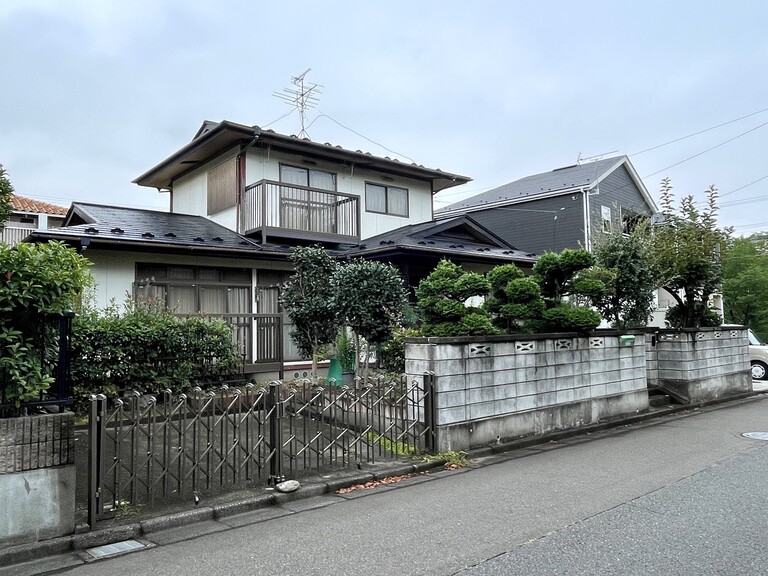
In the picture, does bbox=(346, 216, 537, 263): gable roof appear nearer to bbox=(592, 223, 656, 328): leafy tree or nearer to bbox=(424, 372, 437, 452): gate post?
bbox=(592, 223, 656, 328): leafy tree

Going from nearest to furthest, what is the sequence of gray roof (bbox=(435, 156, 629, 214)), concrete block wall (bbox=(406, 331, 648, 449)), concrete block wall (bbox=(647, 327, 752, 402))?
concrete block wall (bbox=(406, 331, 648, 449)) → concrete block wall (bbox=(647, 327, 752, 402)) → gray roof (bbox=(435, 156, 629, 214))

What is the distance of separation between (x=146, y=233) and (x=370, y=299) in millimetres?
5168

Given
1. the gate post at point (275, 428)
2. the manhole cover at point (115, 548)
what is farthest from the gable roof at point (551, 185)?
the manhole cover at point (115, 548)

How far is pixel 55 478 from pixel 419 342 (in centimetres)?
430

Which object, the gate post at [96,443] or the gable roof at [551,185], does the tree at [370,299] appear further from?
the gable roof at [551,185]

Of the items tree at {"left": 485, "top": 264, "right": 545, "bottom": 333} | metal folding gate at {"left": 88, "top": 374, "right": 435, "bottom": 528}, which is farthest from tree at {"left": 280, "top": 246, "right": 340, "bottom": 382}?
metal folding gate at {"left": 88, "top": 374, "right": 435, "bottom": 528}

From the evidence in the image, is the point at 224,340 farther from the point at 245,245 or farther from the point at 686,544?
the point at 686,544

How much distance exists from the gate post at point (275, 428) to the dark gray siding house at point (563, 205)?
16.0m

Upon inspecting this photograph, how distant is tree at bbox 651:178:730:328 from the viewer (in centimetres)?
1170

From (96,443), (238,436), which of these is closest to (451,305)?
(238,436)

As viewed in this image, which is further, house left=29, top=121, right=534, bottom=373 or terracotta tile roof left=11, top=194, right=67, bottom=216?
terracotta tile roof left=11, top=194, right=67, bottom=216

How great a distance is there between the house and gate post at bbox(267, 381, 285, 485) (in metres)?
5.52

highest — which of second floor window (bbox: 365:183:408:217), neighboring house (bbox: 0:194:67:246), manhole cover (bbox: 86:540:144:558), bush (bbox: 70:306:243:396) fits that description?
neighboring house (bbox: 0:194:67:246)

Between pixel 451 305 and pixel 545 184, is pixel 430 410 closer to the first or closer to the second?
pixel 451 305
